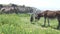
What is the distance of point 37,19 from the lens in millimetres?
18438

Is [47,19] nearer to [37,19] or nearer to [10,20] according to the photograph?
[37,19]

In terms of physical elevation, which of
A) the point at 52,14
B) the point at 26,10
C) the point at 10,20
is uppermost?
the point at 10,20

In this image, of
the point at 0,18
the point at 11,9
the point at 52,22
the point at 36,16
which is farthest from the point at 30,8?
the point at 0,18

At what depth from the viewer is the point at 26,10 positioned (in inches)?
1061

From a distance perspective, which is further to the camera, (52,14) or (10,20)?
(52,14)

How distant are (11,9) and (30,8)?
3654mm

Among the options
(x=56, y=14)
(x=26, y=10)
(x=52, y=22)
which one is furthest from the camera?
(x=26, y=10)

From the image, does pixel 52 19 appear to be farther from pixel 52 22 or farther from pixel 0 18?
pixel 0 18

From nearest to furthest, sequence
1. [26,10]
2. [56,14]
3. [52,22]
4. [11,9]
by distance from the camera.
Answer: [56,14] → [52,22] → [11,9] → [26,10]

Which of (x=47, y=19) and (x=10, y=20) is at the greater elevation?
(x=10, y=20)

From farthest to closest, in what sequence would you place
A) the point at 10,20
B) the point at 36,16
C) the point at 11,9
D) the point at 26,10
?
the point at 26,10 → the point at 11,9 → the point at 36,16 → the point at 10,20

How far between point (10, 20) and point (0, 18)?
69 cm

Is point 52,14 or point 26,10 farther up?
point 52,14

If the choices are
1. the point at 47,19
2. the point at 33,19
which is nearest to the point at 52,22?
the point at 47,19
